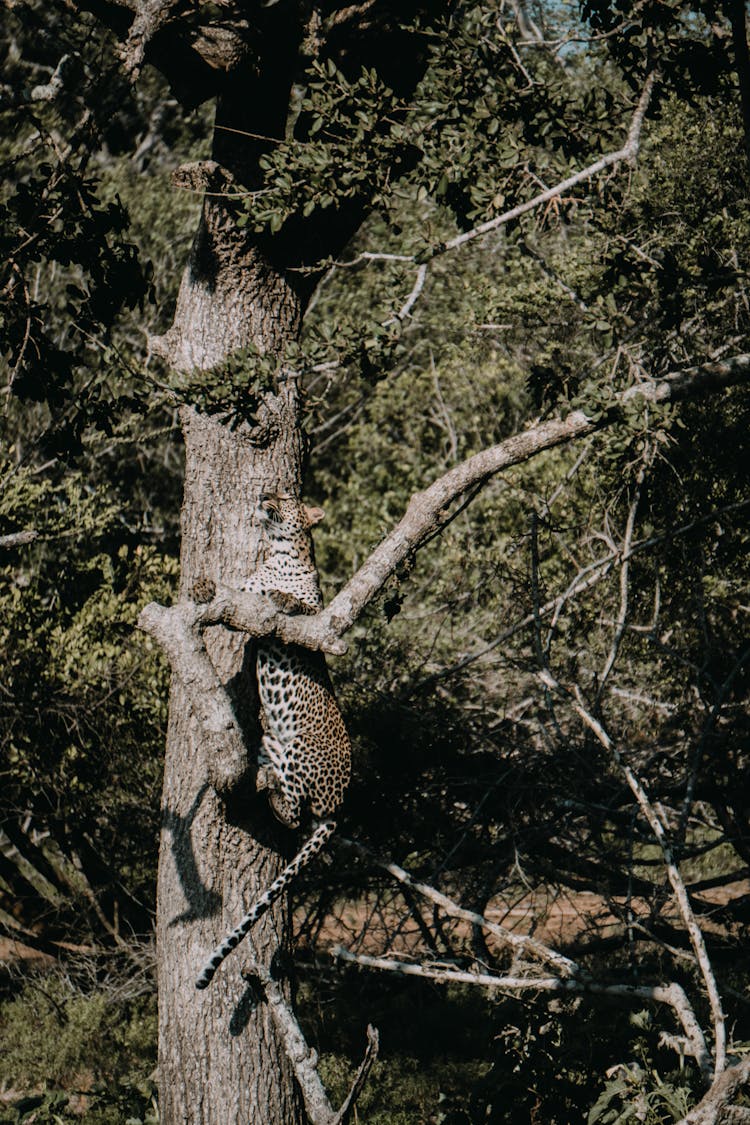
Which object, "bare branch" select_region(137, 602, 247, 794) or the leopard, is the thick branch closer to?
"bare branch" select_region(137, 602, 247, 794)

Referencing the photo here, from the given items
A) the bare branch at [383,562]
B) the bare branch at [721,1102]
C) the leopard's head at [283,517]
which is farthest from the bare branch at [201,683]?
the bare branch at [721,1102]

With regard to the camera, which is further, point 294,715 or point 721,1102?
point 294,715

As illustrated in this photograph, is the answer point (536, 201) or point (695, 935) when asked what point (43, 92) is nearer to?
point (536, 201)

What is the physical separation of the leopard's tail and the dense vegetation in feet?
2.40

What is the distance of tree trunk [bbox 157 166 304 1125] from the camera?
17.4ft

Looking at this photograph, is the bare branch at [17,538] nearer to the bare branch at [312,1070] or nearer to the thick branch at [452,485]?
the thick branch at [452,485]

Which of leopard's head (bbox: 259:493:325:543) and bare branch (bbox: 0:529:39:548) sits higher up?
bare branch (bbox: 0:529:39:548)

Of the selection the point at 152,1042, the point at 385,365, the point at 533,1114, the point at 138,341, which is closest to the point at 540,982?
the point at 533,1114

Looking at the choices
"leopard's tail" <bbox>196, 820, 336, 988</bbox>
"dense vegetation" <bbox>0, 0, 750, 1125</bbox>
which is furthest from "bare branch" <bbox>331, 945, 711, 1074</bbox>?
"leopard's tail" <bbox>196, 820, 336, 988</bbox>

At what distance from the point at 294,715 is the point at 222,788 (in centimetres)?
93

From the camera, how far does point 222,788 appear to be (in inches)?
193

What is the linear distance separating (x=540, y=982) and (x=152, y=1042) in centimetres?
504

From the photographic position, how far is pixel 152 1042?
28.7 ft

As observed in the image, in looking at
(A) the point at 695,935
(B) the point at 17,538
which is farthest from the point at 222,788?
(A) the point at 695,935
